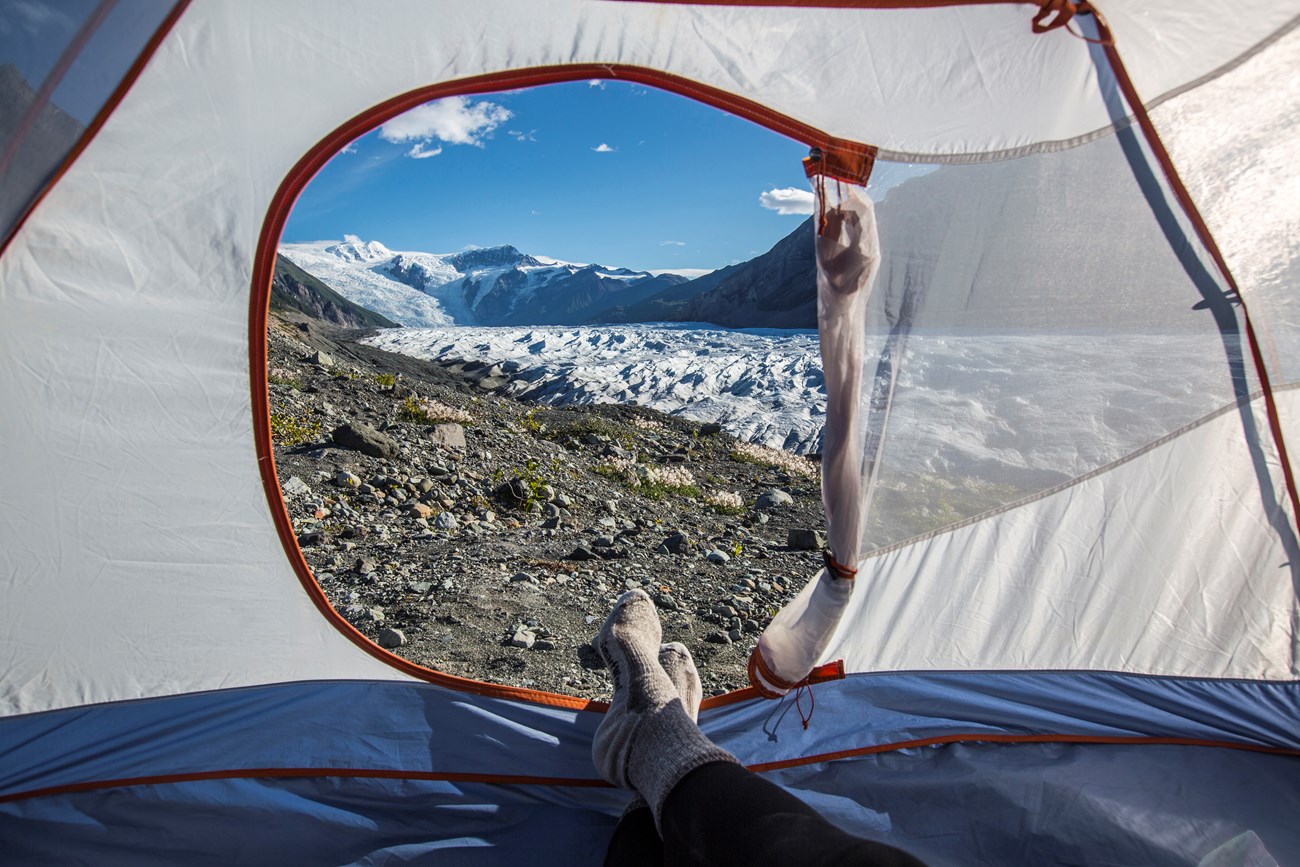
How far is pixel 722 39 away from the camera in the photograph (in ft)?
5.95

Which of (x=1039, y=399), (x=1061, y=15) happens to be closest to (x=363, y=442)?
(x=1039, y=399)

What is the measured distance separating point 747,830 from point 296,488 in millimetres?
4318

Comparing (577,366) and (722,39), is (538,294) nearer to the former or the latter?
(577,366)

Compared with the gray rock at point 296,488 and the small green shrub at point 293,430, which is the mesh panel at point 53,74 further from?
the small green shrub at point 293,430

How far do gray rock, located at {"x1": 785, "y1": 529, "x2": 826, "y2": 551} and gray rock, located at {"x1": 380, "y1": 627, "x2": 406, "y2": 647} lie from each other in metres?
3.16

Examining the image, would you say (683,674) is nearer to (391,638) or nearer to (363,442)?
(391,638)

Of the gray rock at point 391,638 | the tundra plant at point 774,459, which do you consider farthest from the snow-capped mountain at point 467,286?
the gray rock at point 391,638

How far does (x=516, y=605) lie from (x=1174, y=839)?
8.87ft

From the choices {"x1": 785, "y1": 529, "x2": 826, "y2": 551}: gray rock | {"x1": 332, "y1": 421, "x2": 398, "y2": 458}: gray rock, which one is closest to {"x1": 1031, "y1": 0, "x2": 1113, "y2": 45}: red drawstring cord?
{"x1": 785, "y1": 529, "x2": 826, "y2": 551}: gray rock

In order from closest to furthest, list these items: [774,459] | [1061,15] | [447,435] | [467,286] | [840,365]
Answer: [1061,15]
[840,365]
[447,435]
[774,459]
[467,286]

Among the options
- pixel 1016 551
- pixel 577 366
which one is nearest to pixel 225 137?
pixel 1016 551

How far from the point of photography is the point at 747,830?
1.45 meters

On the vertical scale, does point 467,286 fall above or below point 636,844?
above

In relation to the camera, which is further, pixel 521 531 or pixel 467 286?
pixel 467 286
